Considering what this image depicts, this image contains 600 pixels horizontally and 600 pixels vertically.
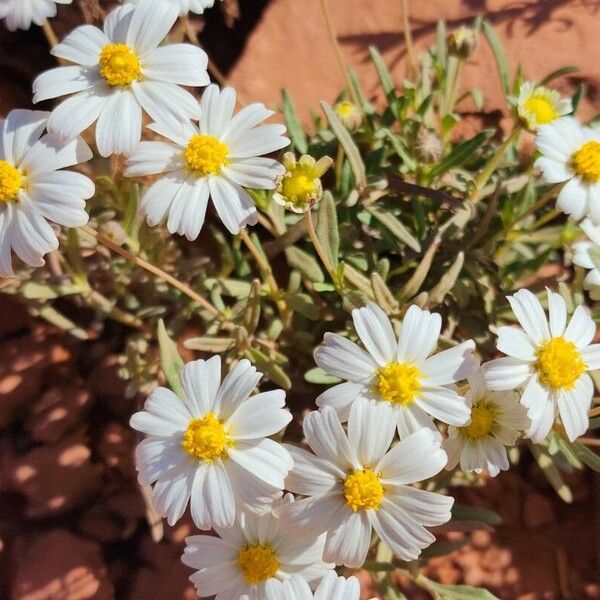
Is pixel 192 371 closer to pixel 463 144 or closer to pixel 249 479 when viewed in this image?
pixel 249 479

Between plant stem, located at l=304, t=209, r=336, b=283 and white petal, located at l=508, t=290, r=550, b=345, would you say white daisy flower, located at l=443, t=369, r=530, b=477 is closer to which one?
white petal, located at l=508, t=290, r=550, b=345

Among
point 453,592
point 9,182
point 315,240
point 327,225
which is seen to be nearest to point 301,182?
point 315,240

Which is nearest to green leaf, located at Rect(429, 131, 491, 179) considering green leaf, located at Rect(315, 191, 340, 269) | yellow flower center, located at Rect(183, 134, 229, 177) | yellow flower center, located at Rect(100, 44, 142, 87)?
green leaf, located at Rect(315, 191, 340, 269)

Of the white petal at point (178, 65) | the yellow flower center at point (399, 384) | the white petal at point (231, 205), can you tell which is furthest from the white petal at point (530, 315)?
the white petal at point (178, 65)

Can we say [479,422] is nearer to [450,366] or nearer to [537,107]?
[450,366]

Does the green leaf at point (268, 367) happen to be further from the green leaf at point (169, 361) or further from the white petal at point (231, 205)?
the white petal at point (231, 205)

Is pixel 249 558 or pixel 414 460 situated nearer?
pixel 414 460
